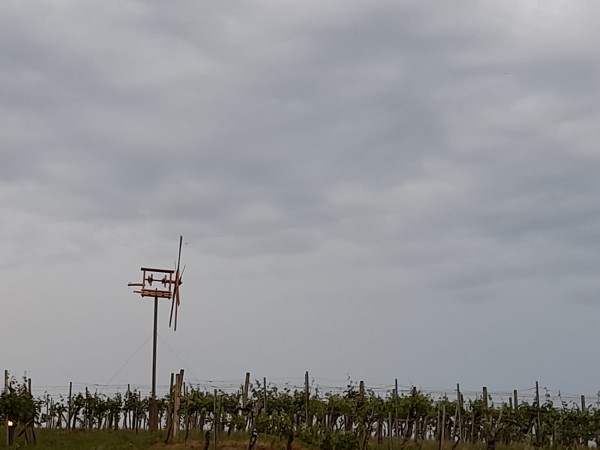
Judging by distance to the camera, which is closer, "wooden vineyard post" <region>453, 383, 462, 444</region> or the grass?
the grass

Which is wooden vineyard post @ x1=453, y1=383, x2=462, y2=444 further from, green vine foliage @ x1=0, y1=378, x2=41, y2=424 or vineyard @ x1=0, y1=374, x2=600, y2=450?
green vine foliage @ x1=0, y1=378, x2=41, y2=424

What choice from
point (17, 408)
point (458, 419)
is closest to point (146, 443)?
point (17, 408)

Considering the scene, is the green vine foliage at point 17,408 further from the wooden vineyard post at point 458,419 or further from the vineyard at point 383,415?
the wooden vineyard post at point 458,419

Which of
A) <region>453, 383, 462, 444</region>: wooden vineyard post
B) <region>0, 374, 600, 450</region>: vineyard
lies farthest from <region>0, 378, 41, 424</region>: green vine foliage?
<region>453, 383, 462, 444</region>: wooden vineyard post

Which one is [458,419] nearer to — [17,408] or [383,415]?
[383,415]

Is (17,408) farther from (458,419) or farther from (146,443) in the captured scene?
(458,419)

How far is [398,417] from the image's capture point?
36.8m

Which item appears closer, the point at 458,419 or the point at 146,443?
the point at 146,443

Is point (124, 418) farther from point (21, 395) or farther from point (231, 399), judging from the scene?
point (21, 395)

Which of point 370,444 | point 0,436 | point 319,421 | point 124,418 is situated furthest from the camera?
point 124,418

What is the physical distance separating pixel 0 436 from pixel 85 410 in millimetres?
9102

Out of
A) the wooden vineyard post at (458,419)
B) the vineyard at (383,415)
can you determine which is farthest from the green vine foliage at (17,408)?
the wooden vineyard post at (458,419)

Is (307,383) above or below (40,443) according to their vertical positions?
above

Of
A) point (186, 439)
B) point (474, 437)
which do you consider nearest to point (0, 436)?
point (186, 439)
